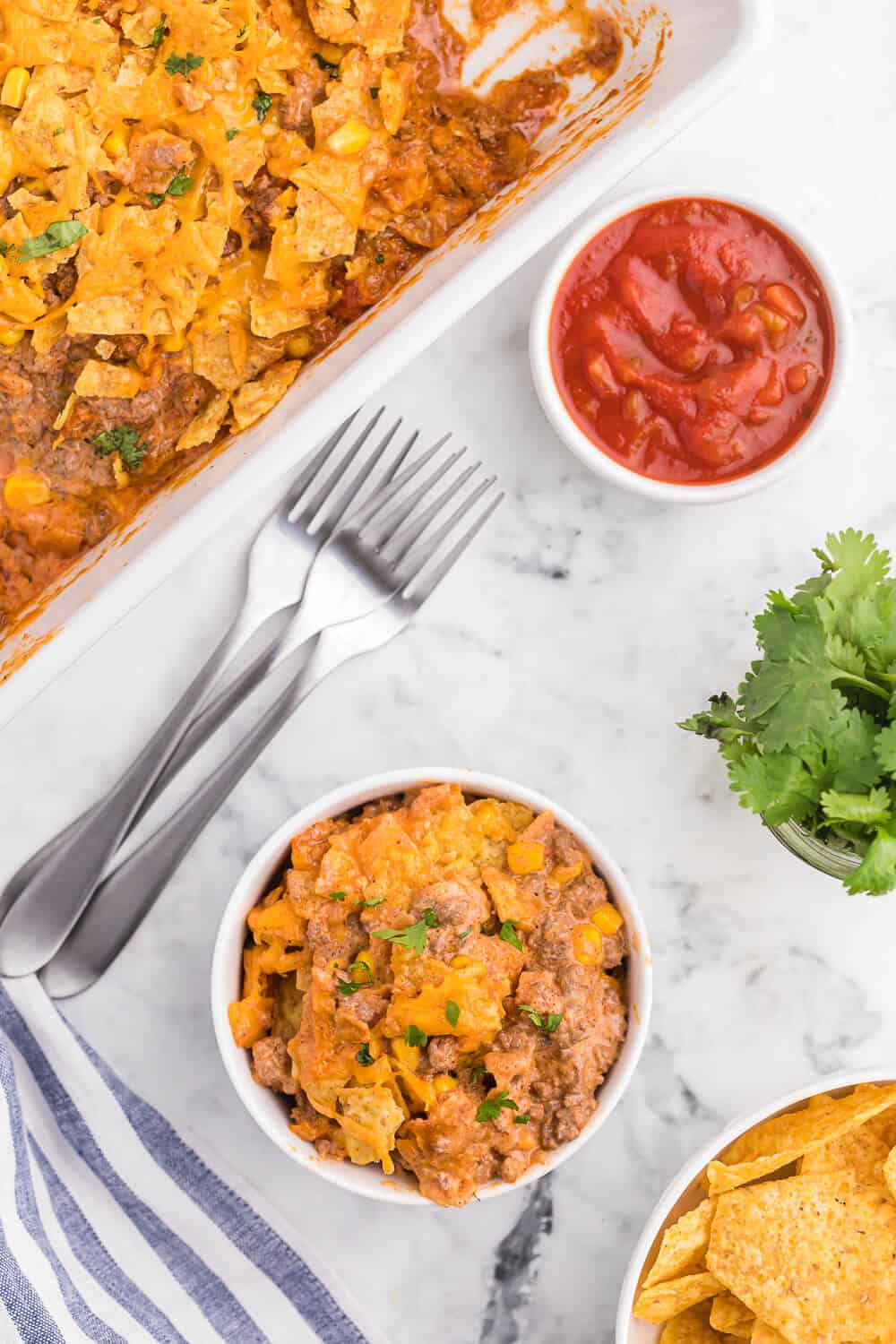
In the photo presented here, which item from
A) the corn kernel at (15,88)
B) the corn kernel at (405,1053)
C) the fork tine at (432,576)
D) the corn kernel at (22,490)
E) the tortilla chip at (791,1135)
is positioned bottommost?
the tortilla chip at (791,1135)

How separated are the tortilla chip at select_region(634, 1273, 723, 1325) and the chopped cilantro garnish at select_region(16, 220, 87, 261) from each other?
1931mm

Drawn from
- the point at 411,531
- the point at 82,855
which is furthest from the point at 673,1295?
the point at 411,531

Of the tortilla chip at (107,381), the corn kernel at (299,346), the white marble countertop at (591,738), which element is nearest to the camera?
the tortilla chip at (107,381)

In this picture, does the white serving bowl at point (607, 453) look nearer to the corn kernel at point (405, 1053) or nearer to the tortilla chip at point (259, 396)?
the tortilla chip at point (259, 396)

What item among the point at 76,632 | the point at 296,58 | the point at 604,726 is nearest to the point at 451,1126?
the point at 604,726

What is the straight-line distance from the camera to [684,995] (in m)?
2.52

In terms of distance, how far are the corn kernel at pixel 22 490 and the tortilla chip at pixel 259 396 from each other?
353 mm

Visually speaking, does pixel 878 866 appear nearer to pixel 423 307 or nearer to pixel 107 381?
pixel 423 307

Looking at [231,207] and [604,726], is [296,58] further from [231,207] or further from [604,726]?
[604,726]

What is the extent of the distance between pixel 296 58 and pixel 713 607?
3.89 ft

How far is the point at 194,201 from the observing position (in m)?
2.26

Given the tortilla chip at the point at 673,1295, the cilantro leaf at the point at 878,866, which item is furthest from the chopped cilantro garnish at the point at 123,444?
the tortilla chip at the point at 673,1295

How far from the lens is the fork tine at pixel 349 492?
243 cm

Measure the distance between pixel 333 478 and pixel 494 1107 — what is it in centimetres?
109
